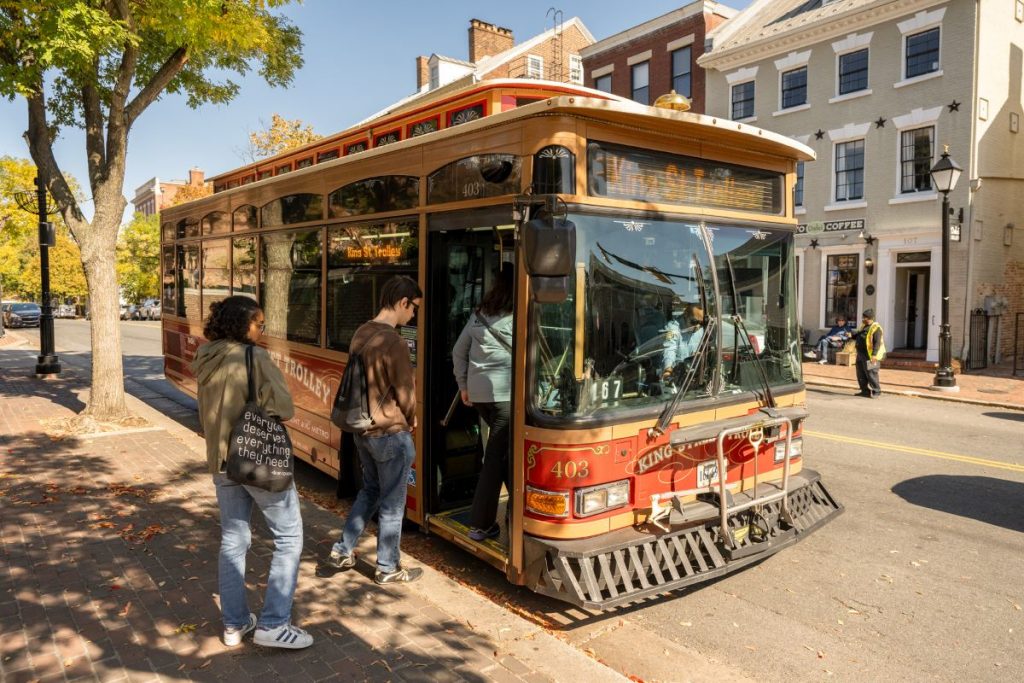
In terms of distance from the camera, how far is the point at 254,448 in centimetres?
352

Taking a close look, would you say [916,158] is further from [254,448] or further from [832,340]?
[254,448]

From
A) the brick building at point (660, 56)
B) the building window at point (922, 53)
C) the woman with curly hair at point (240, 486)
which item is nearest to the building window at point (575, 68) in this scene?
the brick building at point (660, 56)

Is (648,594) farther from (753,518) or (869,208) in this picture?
(869,208)

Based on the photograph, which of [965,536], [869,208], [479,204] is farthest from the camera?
[869,208]

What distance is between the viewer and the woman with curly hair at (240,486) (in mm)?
3527

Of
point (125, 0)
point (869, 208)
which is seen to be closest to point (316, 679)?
point (125, 0)

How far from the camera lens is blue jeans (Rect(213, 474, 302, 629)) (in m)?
A: 3.66

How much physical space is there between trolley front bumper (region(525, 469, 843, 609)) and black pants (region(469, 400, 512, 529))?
23.5 inches

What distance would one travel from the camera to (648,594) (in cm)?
395

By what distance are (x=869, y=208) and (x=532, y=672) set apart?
1999 cm

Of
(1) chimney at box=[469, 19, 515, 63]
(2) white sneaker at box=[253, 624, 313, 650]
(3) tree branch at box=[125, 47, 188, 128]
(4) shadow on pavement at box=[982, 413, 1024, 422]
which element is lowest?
(4) shadow on pavement at box=[982, 413, 1024, 422]

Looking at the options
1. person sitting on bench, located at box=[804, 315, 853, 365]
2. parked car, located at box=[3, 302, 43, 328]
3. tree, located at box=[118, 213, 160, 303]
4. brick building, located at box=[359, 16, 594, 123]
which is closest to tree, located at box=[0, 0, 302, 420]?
person sitting on bench, located at box=[804, 315, 853, 365]

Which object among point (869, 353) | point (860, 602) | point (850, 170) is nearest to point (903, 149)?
point (850, 170)

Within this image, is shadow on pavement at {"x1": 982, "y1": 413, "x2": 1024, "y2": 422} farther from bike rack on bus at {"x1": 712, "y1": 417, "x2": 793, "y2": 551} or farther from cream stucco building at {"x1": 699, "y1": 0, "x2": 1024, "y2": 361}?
bike rack on bus at {"x1": 712, "y1": 417, "x2": 793, "y2": 551}
